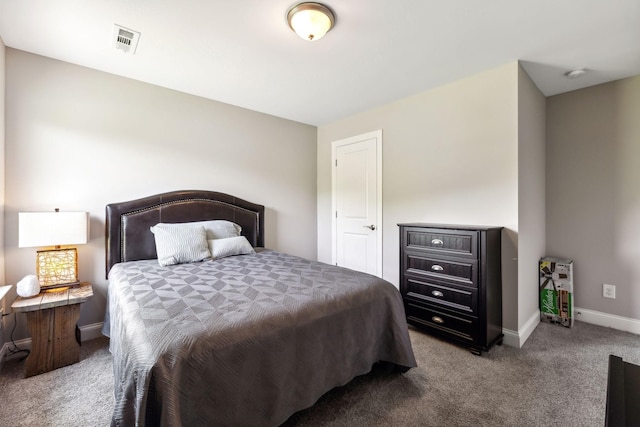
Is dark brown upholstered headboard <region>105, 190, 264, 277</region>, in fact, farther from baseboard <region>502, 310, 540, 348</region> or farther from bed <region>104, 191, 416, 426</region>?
baseboard <region>502, 310, 540, 348</region>

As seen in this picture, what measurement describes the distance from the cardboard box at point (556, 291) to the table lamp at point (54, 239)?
4281mm

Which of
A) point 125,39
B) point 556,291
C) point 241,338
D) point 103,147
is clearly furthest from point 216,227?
point 556,291

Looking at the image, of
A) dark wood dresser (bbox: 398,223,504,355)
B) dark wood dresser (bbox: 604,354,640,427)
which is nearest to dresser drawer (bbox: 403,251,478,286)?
dark wood dresser (bbox: 398,223,504,355)

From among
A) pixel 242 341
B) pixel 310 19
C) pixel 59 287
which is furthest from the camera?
pixel 59 287

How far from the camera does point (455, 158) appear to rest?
278cm

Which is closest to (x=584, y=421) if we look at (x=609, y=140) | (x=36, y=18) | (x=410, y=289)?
(x=410, y=289)

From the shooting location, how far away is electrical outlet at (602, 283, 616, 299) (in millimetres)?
2758

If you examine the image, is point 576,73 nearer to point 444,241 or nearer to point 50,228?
point 444,241

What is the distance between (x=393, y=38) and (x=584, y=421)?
2.65m

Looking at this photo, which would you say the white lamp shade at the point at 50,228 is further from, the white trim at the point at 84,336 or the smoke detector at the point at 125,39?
the smoke detector at the point at 125,39

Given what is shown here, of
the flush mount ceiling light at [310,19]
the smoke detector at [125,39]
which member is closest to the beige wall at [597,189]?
the flush mount ceiling light at [310,19]

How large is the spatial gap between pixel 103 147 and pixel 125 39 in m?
1.03

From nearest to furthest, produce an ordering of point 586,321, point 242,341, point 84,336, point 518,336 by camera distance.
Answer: point 242,341 → point 518,336 → point 84,336 → point 586,321

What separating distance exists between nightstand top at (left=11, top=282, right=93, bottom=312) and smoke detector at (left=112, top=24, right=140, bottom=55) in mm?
1934
